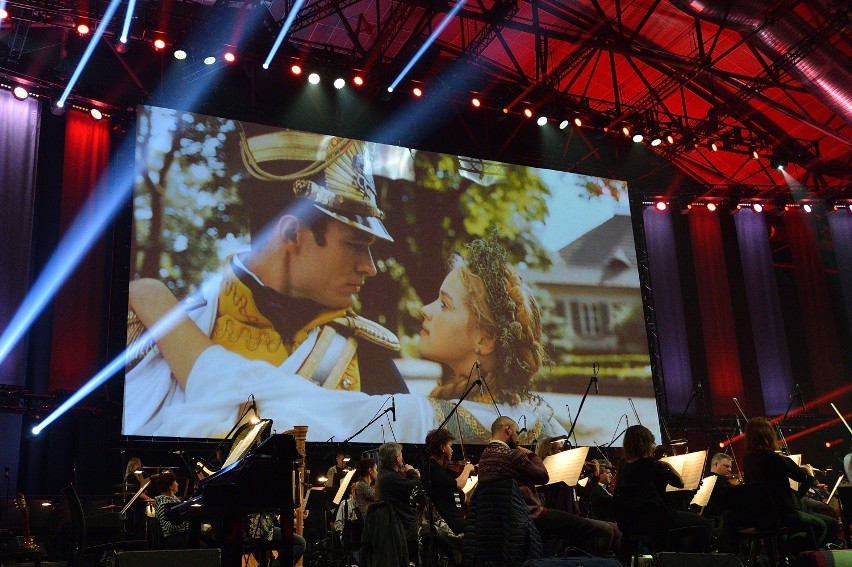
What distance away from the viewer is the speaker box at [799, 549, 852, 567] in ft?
11.7

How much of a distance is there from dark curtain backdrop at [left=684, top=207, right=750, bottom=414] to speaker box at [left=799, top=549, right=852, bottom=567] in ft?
30.7

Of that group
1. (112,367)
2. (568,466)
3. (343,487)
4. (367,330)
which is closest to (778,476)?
(568,466)

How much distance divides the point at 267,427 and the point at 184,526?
1444 millimetres

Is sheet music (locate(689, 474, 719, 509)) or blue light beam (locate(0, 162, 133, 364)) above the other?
blue light beam (locate(0, 162, 133, 364))

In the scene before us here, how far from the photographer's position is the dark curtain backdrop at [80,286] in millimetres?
9016

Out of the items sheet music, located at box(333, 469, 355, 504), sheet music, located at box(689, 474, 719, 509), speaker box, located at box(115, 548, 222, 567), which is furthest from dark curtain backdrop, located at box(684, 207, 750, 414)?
speaker box, located at box(115, 548, 222, 567)

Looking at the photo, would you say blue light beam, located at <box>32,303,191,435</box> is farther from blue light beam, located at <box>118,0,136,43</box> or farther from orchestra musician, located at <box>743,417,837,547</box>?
orchestra musician, located at <box>743,417,837,547</box>

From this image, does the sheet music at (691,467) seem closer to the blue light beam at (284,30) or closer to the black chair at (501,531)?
the black chair at (501,531)

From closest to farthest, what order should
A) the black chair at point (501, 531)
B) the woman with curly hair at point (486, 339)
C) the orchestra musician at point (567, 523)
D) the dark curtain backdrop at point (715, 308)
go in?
the black chair at point (501, 531)
the orchestra musician at point (567, 523)
the woman with curly hair at point (486, 339)
the dark curtain backdrop at point (715, 308)

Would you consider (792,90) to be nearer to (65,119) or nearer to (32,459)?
(65,119)

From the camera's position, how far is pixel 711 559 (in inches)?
140

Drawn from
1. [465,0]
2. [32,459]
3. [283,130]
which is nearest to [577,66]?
[465,0]

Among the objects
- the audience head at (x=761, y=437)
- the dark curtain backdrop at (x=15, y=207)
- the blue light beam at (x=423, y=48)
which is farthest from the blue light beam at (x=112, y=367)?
the audience head at (x=761, y=437)

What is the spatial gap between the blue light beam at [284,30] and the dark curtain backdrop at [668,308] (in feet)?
21.0
